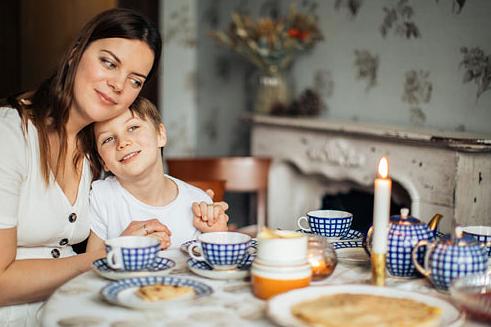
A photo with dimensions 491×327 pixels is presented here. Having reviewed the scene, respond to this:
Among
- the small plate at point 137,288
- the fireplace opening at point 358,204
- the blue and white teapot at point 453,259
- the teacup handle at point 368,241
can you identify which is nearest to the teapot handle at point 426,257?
the blue and white teapot at point 453,259

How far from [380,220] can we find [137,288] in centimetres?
47

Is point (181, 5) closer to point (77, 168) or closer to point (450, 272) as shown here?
point (77, 168)

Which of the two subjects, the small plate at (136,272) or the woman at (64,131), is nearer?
the small plate at (136,272)

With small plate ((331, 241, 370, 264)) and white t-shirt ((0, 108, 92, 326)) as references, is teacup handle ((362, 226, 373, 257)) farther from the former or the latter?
white t-shirt ((0, 108, 92, 326))

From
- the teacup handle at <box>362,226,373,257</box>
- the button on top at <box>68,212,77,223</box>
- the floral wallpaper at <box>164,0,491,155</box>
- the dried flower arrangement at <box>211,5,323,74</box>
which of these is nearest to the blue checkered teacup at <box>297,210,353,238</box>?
the teacup handle at <box>362,226,373,257</box>

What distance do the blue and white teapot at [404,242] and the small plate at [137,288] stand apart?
0.38 m

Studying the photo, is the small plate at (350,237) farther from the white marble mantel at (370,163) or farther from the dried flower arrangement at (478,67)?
the dried flower arrangement at (478,67)

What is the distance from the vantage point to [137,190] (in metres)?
1.94

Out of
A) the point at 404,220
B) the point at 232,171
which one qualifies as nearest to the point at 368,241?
the point at 404,220

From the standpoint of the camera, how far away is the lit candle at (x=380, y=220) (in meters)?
1.29

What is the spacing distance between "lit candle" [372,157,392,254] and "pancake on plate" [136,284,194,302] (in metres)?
0.36

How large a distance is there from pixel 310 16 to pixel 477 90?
1140 millimetres

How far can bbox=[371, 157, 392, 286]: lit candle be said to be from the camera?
1287mm

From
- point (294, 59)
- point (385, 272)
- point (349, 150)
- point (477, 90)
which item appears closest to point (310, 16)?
point (294, 59)
